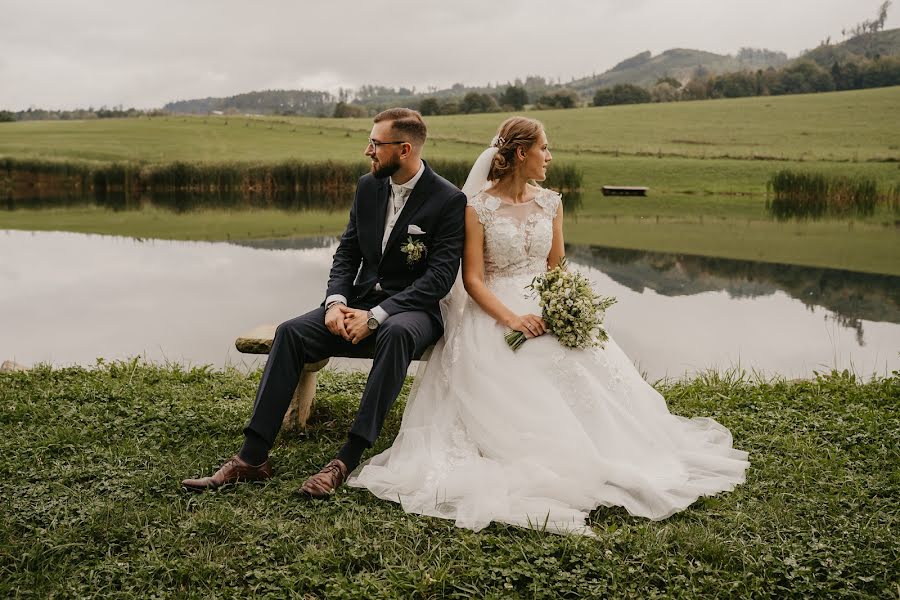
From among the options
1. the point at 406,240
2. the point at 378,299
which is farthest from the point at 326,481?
the point at 406,240

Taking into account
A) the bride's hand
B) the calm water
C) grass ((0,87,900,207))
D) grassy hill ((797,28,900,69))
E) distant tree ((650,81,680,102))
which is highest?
grassy hill ((797,28,900,69))

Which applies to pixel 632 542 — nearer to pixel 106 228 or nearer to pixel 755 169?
pixel 106 228

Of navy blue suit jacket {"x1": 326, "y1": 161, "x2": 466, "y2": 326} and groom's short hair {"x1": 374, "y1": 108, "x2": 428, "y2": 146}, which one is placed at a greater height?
groom's short hair {"x1": 374, "y1": 108, "x2": 428, "y2": 146}

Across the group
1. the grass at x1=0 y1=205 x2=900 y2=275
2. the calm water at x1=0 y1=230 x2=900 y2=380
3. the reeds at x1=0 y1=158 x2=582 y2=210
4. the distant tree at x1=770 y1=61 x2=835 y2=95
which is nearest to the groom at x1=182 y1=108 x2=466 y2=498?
the calm water at x1=0 y1=230 x2=900 y2=380

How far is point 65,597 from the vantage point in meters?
3.12

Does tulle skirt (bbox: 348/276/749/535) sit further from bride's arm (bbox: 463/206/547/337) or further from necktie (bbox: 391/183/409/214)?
necktie (bbox: 391/183/409/214)

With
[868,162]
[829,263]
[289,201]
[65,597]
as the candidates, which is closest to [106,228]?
[289,201]

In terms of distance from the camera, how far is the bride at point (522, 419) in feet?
13.1

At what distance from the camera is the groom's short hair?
4.93 meters

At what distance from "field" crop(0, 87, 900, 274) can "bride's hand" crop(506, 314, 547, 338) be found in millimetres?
12261

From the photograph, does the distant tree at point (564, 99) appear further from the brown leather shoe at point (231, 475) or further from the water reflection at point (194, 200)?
the brown leather shoe at point (231, 475)

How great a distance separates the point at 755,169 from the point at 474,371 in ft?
107

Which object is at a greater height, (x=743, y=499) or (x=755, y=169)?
(x=755, y=169)

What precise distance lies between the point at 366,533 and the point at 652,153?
39.1m
